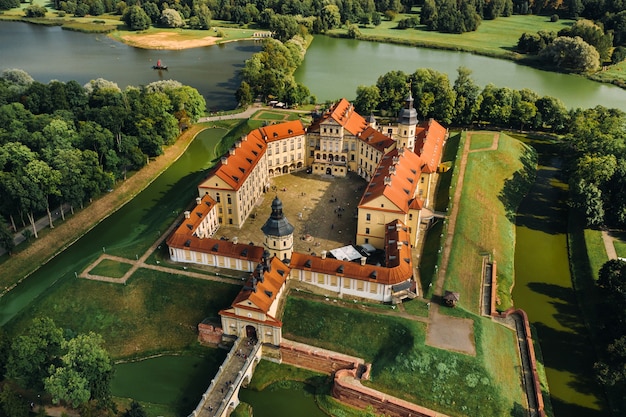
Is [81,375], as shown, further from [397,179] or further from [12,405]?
[397,179]

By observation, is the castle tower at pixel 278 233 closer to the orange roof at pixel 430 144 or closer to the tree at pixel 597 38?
the orange roof at pixel 430 144

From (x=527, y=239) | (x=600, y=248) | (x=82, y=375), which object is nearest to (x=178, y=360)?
(x=82, y=375)

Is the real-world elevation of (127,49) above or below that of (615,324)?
above

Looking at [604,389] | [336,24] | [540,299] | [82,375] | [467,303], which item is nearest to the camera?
[82,375]

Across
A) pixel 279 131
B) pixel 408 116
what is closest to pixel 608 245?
pixel 408 116

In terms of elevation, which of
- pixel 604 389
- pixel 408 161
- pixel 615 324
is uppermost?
pixel 408 161

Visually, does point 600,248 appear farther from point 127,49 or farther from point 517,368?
point 127,49
